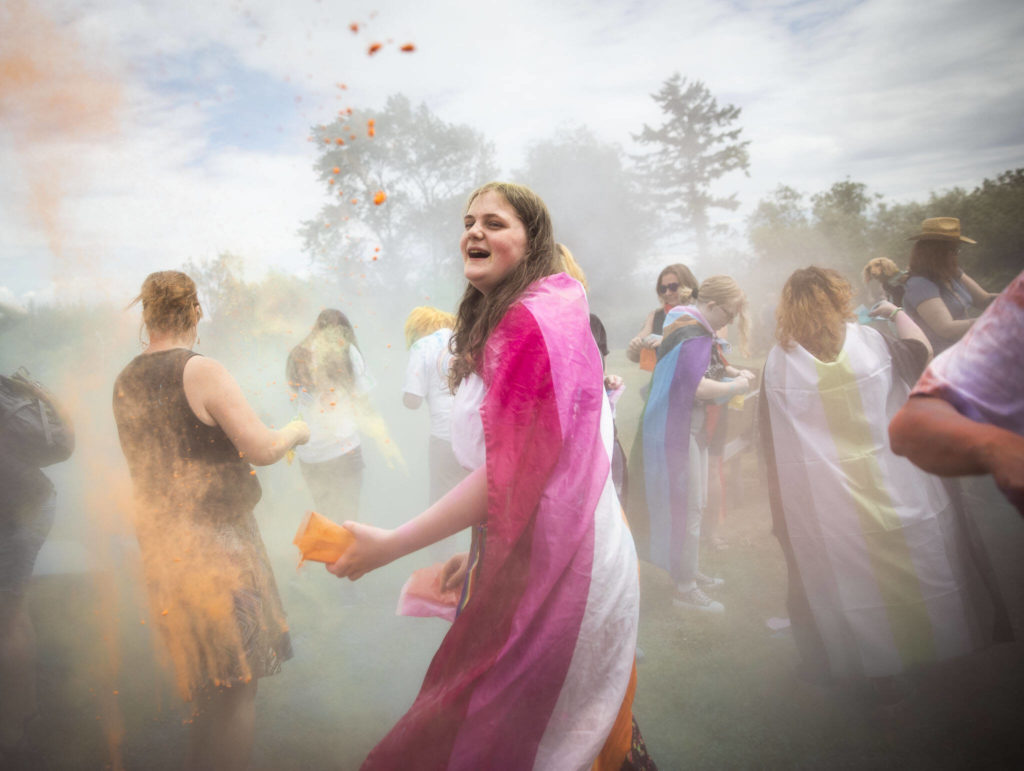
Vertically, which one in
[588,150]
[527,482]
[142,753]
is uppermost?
[588,150]

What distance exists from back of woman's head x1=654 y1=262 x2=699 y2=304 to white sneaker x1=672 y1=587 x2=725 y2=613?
2116mm

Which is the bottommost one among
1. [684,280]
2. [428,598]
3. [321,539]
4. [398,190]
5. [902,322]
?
[428,598]

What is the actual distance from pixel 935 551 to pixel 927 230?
8.34 feet

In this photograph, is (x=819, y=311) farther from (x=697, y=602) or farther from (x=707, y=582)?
(x=707, y=582)

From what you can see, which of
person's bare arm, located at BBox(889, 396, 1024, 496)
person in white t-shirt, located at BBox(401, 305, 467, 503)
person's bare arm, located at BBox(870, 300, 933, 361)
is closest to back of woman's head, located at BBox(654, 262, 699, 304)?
person's bare arm, located at BBox(870, 300, 933, 361)

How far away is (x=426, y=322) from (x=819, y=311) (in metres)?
2.59

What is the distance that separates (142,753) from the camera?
2.54m

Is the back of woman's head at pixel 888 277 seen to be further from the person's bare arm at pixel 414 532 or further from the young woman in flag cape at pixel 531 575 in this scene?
the person's bare arm at pixel 414 532

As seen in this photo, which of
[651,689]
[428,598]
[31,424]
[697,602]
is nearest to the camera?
[428,598]

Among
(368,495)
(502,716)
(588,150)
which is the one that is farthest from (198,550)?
(588,150)

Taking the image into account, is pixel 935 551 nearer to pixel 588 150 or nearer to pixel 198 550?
pixel 198 550

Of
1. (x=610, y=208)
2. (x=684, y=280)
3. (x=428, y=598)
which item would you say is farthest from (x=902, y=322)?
(x=610, y=208)

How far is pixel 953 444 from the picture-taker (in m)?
0.79

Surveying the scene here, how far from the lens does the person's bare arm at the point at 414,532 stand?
119 centimetres
